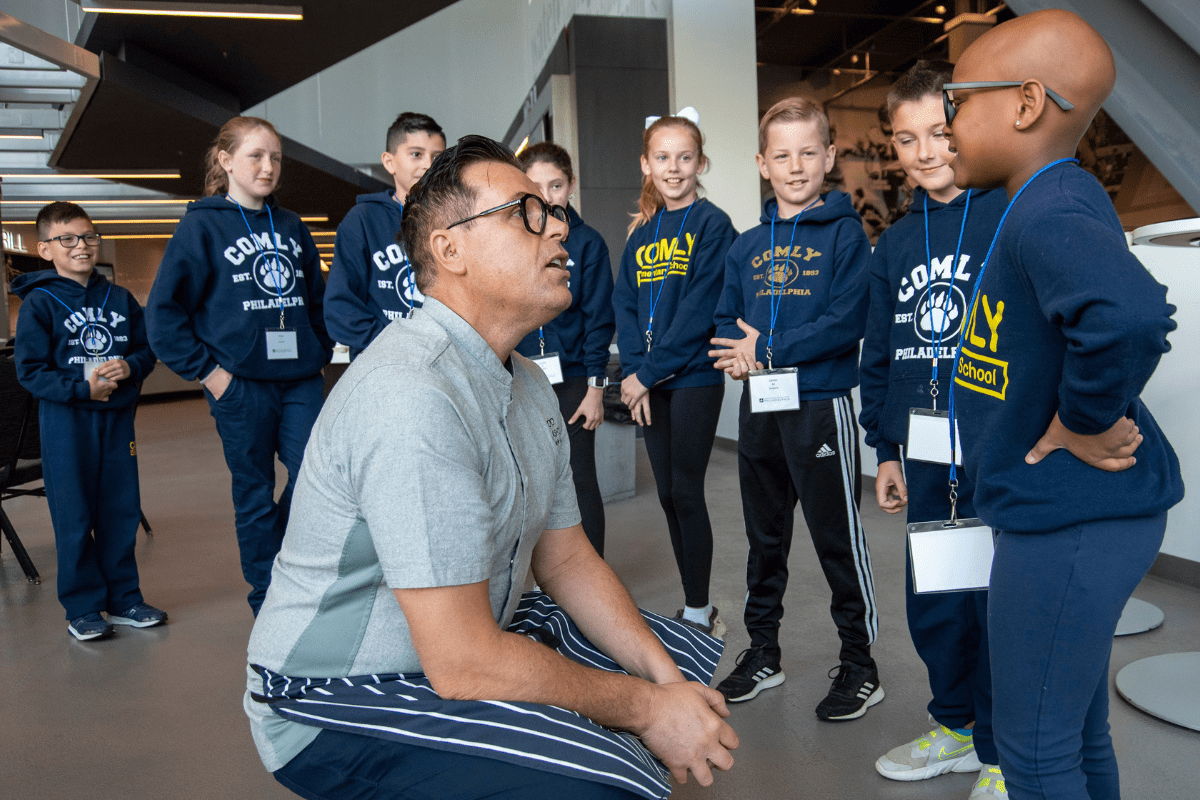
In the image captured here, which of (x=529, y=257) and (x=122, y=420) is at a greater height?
(x=529, y=257)

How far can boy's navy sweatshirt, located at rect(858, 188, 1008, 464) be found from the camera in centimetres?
171

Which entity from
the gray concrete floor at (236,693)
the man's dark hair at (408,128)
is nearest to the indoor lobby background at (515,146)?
the gray concrete floor at (236,693)

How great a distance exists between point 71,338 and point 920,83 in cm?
289

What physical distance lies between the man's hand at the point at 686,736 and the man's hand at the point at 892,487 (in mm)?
876

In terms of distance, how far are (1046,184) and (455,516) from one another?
2.78 ft

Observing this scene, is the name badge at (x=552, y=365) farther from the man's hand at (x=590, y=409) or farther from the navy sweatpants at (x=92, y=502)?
the navy sweatpants at (x=92, y=502)

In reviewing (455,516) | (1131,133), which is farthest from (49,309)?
(1131,133)

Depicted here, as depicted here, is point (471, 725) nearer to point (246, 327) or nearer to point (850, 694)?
point (850, 694)

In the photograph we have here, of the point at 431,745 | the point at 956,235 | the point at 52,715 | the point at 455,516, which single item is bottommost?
the point at 52,715

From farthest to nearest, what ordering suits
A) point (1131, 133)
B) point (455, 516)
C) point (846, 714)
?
1. point (1131, 133)
2. point (846, 714)
3. point (455, 516)

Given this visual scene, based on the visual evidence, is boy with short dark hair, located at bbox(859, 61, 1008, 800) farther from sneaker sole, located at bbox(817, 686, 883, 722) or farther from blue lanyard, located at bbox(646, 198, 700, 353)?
blue lanyard, located at bbox(646, 198, 700, 353)

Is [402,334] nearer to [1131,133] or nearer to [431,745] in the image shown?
[431,745]

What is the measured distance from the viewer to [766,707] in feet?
7.09

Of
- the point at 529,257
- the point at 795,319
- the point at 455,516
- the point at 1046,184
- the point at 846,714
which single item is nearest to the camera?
the point at 455,516
